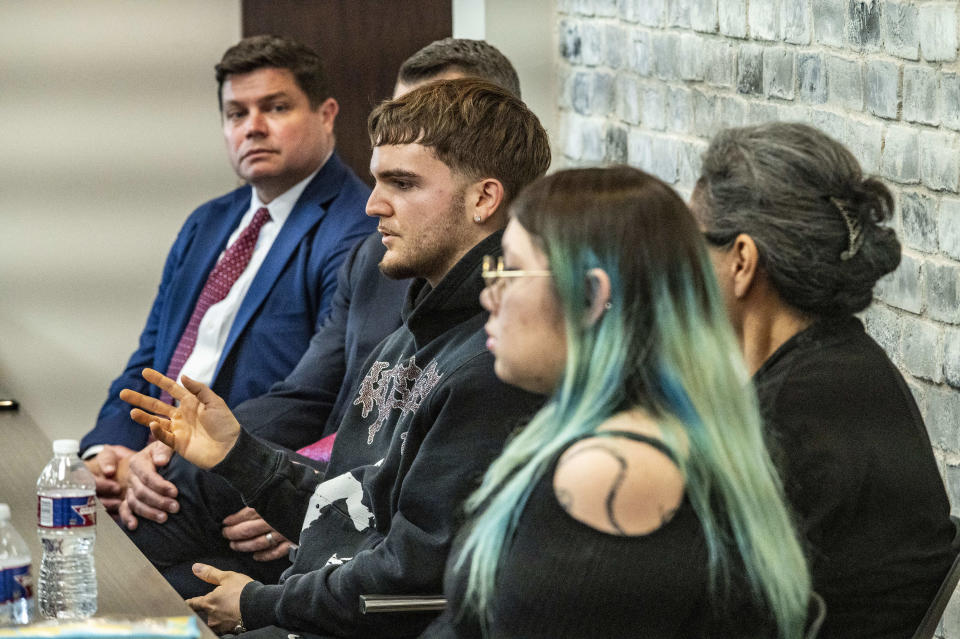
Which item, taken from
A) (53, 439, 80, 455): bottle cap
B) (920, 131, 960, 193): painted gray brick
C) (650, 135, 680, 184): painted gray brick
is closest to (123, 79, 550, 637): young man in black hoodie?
(53, 439, 80, 455): bottle cap

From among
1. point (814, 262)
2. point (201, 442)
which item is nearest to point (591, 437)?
point (814, 262)

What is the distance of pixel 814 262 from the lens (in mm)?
1604

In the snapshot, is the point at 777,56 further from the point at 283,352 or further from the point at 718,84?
the point at 283,352

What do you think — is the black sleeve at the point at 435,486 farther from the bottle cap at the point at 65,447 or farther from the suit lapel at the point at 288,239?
the suit lapel at the point at 288,239

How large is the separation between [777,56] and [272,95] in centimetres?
130

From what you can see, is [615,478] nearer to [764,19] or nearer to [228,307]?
[764,19]

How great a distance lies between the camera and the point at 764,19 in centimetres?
276

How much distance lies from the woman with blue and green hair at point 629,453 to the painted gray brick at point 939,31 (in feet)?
3.37

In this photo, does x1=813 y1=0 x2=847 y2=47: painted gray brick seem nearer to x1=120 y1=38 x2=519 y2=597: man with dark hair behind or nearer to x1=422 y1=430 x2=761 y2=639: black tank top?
x1=120 y1=38 x2=519 y2=597: man with dark hair behind

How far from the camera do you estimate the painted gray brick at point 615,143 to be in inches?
139

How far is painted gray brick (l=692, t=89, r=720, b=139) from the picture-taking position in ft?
9.88

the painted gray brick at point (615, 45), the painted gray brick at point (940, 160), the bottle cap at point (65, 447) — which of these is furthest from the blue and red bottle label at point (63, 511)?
the painted gray brick at point (615, 45)

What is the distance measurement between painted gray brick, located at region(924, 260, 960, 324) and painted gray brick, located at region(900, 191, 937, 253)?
39mm

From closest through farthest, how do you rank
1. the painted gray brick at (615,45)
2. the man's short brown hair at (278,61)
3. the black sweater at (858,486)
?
the black sweater at (858,486)
the man's short brown hair at (278,61)
the painted gray brick at (615,45)
